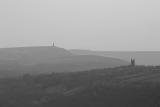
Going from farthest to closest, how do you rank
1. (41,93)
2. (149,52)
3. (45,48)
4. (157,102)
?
1. (149,52)
2. (45,48)
3. (41,93)
4. (157,102)

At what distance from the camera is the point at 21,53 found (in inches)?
2630

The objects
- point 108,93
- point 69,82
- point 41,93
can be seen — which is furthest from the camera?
point 69,82

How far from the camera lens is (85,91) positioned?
17484mm

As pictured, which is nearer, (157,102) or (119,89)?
(157,102)

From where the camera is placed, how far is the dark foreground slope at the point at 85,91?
598 inches

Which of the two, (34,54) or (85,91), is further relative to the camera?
(34,54)

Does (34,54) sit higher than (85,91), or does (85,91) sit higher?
(85,91)

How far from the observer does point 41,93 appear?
18984 mm

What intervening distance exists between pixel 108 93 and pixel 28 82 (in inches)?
328

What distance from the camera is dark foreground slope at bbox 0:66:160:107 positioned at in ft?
49.9

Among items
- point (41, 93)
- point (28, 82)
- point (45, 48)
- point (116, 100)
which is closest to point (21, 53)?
point (45, 48)

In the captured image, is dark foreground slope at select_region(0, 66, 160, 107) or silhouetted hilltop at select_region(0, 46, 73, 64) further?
silhouetted hilltop at select_region(0, 46, 73, 64)

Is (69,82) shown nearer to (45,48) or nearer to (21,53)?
(21,53)

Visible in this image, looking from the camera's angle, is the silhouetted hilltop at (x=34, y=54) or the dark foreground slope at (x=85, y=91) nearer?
the dark foreground slope at (x=85, y=91)
